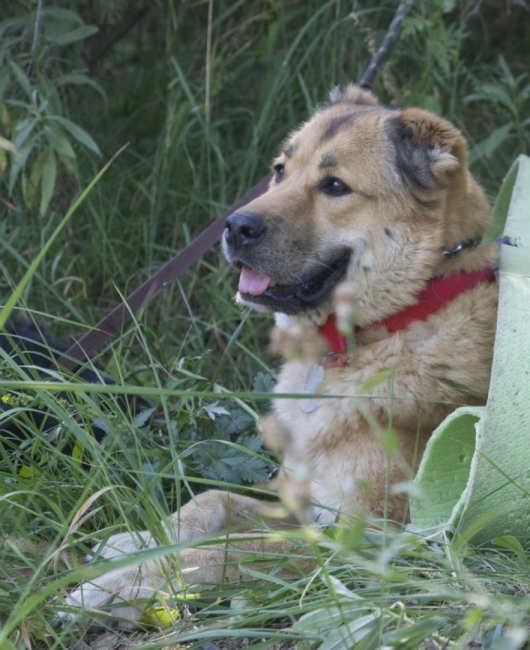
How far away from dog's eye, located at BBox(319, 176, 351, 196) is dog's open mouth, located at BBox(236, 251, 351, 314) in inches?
7.9

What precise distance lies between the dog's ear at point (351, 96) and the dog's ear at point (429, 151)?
0.55m

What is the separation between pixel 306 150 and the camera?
10.4ft

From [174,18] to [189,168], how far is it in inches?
28.8

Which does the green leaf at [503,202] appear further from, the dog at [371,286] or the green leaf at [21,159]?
the green leaf at [21,159]

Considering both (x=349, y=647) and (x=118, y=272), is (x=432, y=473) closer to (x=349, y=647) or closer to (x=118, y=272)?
(x=349, y=647)

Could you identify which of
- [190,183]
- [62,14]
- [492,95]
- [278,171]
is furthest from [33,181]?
[492,95]

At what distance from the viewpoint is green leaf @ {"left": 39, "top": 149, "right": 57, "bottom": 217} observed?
379 centimetres

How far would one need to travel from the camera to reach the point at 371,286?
2896 millimetres

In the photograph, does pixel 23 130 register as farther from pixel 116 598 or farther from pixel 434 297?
pixel 116 598

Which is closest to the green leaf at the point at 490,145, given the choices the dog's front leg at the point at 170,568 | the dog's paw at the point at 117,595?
the dog's front leg at the point at 170,568

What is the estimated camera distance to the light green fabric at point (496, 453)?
2.29 m

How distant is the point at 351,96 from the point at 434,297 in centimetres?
101

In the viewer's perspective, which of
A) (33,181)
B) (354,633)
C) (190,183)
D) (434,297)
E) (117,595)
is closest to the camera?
(354,633)

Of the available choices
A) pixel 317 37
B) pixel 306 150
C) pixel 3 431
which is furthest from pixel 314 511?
pixel 317 37
